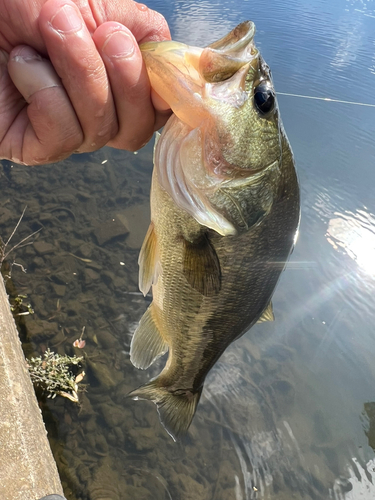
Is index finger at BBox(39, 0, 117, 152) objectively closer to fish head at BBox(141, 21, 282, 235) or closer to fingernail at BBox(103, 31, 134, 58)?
fingernail at BBox(103, 31, 134, 58)

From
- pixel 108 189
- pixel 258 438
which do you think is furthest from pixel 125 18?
pixel 108 189

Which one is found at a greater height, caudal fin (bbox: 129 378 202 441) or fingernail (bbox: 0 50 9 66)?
fingernail (bbox: 0 50 9 66)

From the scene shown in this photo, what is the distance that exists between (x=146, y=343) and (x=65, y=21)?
134 cm

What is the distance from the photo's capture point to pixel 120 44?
1.11 metres

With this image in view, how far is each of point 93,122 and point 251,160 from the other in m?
0.51

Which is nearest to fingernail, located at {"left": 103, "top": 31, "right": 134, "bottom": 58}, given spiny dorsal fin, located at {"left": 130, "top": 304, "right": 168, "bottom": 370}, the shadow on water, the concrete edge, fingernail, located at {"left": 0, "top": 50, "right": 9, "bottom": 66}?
fingernail, located at {"left": 0, "top": 50, "right": 9, "bottom": 66}

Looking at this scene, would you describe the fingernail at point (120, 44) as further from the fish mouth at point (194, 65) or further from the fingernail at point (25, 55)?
the fingernail at point (25, 55)

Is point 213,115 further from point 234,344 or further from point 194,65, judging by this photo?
point 234,344

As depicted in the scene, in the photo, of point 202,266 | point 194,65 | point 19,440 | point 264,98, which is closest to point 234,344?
point 19,440

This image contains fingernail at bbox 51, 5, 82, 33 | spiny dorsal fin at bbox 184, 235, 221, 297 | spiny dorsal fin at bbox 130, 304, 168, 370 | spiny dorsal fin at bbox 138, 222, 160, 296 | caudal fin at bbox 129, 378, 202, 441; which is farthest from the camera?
caudal fin at bbox 129, 378, 202, 441

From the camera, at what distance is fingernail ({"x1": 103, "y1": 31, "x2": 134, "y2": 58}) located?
111 centimetres

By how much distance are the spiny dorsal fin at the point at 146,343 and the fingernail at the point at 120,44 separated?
1089 mm

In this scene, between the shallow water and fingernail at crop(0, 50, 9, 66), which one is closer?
fingernail at crop(0, 50, 9, 66)

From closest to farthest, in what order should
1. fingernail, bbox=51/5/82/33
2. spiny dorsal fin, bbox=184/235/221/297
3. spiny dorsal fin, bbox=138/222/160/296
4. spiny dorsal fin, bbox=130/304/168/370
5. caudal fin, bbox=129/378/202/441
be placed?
fingernail, bbox=51/5/82/33
spiny dorsal fin, bbox=184/235/221/297
spiny dorsal fin, bbox=138/222/160/296
spiny dorsal fin, bbox=130/304/168/370
caudal fin, bbox=129/378/202/441
